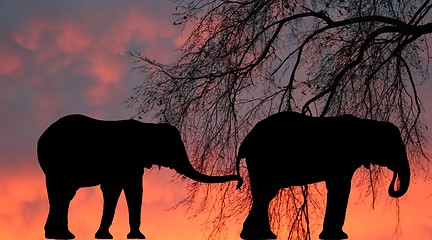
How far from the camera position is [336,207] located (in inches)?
392

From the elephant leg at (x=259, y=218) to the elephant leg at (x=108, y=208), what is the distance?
134cm

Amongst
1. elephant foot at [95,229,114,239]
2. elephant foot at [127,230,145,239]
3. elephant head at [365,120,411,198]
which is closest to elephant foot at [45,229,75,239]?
elephant foot at [95,229,114,239]

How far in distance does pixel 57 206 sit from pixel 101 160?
65 cm

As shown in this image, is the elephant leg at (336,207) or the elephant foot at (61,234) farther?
the elephant foot at (61,234)

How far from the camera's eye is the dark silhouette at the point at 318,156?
392 inches

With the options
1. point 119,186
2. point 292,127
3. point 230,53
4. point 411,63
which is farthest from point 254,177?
point 411,63

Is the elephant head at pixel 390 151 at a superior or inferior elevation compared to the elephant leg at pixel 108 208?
superior

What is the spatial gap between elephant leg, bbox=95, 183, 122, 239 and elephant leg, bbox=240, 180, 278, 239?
134cm

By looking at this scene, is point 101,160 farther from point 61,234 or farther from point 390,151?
point 390,151

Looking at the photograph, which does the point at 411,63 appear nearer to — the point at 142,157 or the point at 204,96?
the point at 204,96

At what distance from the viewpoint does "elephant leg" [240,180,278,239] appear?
404 inches

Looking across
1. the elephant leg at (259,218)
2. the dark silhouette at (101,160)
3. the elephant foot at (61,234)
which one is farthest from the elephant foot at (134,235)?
the elephant leg at (259,218)

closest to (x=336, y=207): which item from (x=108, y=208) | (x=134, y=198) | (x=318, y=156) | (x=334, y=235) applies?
(x=334, y=235)

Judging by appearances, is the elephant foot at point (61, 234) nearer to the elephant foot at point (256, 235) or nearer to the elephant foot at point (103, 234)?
the elephant foot at point (103, 234)
